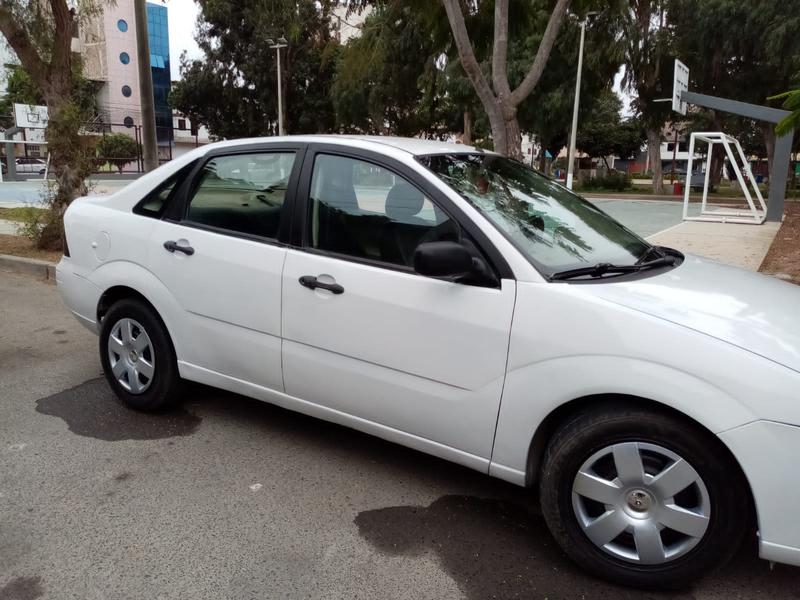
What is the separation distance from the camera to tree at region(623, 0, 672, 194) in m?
28.3

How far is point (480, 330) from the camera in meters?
2.65

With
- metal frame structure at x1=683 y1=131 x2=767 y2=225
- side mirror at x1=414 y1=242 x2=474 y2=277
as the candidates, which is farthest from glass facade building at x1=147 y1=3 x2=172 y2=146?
side mirror at x1=414 y1=242 x2=474 y2=277

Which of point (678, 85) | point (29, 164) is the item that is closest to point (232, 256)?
point (678, 85)

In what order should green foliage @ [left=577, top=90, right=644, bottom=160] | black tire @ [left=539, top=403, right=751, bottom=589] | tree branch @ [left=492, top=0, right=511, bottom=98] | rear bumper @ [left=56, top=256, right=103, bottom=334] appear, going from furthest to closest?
green foliage @ [left=577, top=90, right=644, bottom=160] < tree branch @ [left=492, top=0, right=511, bottom=98] < rear bumper @ [left=56, top=256, right=103, bottom=334] < black tire @ [left=539, top=403, right=751, bottom=589]

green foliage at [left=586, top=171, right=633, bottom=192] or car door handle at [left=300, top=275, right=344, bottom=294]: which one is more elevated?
car door handle at [left=300, top=275, right=344, bottom=294]

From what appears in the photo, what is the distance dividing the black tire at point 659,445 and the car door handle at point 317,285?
117cm

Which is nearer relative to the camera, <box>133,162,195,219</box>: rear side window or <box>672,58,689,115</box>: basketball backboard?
<box>133,162,195,219</box>: rear side window

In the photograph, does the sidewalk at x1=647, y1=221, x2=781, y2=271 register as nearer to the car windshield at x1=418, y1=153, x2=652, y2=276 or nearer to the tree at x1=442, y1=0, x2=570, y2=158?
the tree at x1=442, y1=0, x2=570, y2=158

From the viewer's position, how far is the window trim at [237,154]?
10.9 ft

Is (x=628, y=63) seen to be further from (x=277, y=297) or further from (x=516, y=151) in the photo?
(x=277, y=297)

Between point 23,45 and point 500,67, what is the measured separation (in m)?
6.71

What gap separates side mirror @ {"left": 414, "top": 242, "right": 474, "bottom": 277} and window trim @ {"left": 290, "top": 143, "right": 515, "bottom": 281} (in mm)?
125

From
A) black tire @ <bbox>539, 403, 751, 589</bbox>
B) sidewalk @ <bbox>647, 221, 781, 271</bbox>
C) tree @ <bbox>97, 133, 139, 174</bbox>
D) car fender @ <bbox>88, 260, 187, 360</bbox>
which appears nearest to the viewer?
black tire @ <bbox>539, 403, 751, 589</bbox>

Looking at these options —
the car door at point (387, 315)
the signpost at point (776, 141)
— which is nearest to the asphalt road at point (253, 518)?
the car door at point (387, 315)
